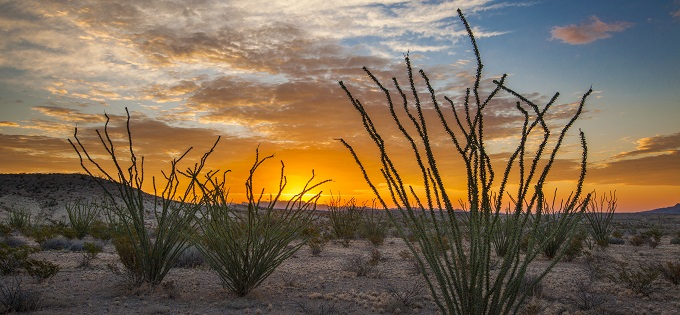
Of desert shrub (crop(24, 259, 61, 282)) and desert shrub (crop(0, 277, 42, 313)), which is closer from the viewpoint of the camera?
desert shrub (crop(0, 277, 42, 313))

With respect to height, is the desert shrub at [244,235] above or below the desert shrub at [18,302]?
above

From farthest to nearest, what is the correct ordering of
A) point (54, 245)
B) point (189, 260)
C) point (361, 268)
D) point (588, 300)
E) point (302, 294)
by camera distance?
point (54, 245), point (189, 260), point (361, 268), point (302, 294), point (588, 300)

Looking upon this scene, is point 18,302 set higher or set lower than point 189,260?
lower

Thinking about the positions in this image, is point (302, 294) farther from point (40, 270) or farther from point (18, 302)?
point (40, 270)

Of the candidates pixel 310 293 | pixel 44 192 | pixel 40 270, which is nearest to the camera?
pixel 310 293

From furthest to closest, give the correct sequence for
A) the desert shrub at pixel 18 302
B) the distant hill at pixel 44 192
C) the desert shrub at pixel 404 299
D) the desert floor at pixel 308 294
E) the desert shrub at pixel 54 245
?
the distant hill at pixel 44 192 → the desert shrub at pixel 54 245 → the desert shrub at pixel 404 299 → the desert floor at pixel 308 294 → the desert shrub at pixel 18 302

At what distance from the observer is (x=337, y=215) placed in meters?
19.0

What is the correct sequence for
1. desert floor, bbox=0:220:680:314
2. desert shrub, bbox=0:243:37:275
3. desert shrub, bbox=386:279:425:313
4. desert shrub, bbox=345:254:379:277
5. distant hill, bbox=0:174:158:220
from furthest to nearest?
distant hill, bbox=0:174:158:220 < desert shrub, bbox=345:254:379:277 < desert shrub, bbox=0:243:37:275 < desert shrub, bbox=386:279:425:313 < desert floor, bbox=0:220:680:314

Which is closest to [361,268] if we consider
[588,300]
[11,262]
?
[588,300]

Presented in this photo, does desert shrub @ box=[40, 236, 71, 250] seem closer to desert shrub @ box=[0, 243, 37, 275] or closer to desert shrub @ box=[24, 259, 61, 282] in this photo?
desert shrub @ box=[0, 243, 37, 275]

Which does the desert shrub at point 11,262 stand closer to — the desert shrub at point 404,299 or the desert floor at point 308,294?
the desert floor at point 308,294

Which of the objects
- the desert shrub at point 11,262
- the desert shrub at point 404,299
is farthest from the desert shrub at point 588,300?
the desert shrub at point 11,262

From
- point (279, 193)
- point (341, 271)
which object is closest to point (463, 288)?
point (279, 193)

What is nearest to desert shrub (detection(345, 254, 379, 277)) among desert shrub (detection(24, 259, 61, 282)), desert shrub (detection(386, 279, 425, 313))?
desert shrub (detection(386, 279, 425, 313))
